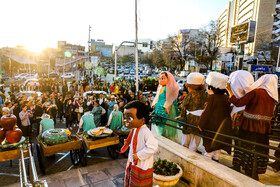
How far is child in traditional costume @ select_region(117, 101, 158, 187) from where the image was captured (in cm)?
280

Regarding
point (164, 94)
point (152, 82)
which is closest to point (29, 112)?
point (164, 94)

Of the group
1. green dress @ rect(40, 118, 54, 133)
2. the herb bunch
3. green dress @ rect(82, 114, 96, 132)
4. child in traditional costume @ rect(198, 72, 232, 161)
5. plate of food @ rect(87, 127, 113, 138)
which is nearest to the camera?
the herb bunch

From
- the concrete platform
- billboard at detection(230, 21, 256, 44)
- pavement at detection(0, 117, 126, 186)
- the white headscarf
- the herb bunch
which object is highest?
billboard at detection(230, 21, 256, 44)

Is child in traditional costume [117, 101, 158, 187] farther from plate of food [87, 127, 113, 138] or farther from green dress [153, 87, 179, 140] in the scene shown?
plate of food [87, 127, 113, 138]

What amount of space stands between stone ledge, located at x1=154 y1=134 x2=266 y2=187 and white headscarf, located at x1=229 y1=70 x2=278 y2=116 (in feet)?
4.20

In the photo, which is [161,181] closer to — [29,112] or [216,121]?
[216,121]

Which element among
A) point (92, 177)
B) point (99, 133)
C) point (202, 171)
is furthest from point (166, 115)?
point (92, 177)

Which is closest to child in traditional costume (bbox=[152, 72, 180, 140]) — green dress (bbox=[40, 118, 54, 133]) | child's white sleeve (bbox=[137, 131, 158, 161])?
child's white sleeve (bbox=[137, 131, 158, 161])

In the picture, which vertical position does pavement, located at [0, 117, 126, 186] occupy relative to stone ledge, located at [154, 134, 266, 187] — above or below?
below

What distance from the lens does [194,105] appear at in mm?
4242

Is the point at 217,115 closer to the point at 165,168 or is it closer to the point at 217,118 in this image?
the point at 217,118

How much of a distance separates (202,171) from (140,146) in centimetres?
120

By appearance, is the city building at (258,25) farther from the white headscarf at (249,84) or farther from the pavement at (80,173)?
the white headscarf at (249,84)

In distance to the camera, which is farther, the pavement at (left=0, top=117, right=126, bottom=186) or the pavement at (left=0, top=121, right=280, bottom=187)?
the pavement at (left=0, top=117, right=126, bottom=186)
